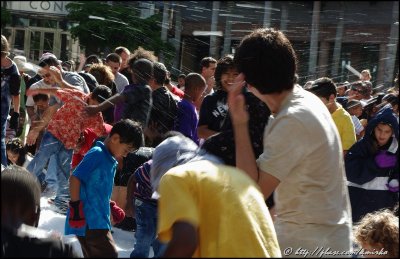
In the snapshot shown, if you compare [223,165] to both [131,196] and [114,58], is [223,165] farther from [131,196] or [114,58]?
[114,58]

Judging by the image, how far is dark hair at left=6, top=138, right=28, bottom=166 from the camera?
7.22 meters

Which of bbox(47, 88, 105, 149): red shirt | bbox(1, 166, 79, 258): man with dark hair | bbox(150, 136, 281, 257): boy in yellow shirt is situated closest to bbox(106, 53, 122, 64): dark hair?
bbox(47, 88, 105, 149): red shirt

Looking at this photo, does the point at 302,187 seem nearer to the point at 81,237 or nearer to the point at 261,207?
the point at 261,207

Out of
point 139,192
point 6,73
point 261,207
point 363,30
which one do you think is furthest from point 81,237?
point 363,30

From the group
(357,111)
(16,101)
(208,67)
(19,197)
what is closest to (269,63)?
(19,197)

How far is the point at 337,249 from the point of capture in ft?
9.07

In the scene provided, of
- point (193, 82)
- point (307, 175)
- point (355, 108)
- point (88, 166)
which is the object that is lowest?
point (355, 108)

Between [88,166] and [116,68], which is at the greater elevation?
[116,68]

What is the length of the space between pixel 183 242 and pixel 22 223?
85 centimetres

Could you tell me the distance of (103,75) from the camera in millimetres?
7289

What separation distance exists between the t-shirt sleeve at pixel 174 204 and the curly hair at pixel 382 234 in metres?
1.44

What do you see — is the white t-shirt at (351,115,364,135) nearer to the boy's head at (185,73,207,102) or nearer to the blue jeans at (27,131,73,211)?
the boy's head at (185,73,207,102)

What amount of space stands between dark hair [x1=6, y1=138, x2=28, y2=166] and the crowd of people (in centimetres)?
36

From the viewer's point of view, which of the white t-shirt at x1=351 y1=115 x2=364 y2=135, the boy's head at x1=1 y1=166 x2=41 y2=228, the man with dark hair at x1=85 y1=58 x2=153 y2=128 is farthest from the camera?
the white t-shirt at x1=351 y1=115 x2=364 y2=135
